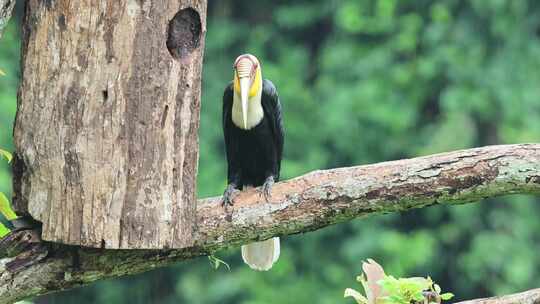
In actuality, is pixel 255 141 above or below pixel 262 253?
above

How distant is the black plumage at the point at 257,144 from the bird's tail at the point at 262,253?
267 millimetres

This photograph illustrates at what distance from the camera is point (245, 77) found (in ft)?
15.1

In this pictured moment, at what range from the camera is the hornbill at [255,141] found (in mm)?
4914

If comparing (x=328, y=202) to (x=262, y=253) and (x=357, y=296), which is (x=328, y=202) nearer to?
(x=357, y=296)

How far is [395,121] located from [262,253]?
4.19 m

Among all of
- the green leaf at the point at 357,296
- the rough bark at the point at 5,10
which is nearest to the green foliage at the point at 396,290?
the green leaf at the point at 357,296

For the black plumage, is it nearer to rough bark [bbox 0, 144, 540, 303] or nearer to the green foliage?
rough bark [bbox 0, 144, 540, 303]

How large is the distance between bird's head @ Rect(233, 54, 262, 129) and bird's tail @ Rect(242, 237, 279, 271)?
2.03 feet

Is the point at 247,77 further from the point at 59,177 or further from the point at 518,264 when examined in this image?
the point at 518,264

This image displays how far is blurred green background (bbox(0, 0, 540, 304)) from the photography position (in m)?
8.98

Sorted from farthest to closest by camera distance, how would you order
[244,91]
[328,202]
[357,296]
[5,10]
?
[244,91] → [328,202] → [5,10] → [357,296]

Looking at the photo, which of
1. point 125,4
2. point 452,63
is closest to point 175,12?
point 125,4

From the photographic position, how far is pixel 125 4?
3904mm

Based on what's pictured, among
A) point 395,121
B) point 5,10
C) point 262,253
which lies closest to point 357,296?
point 262,253
